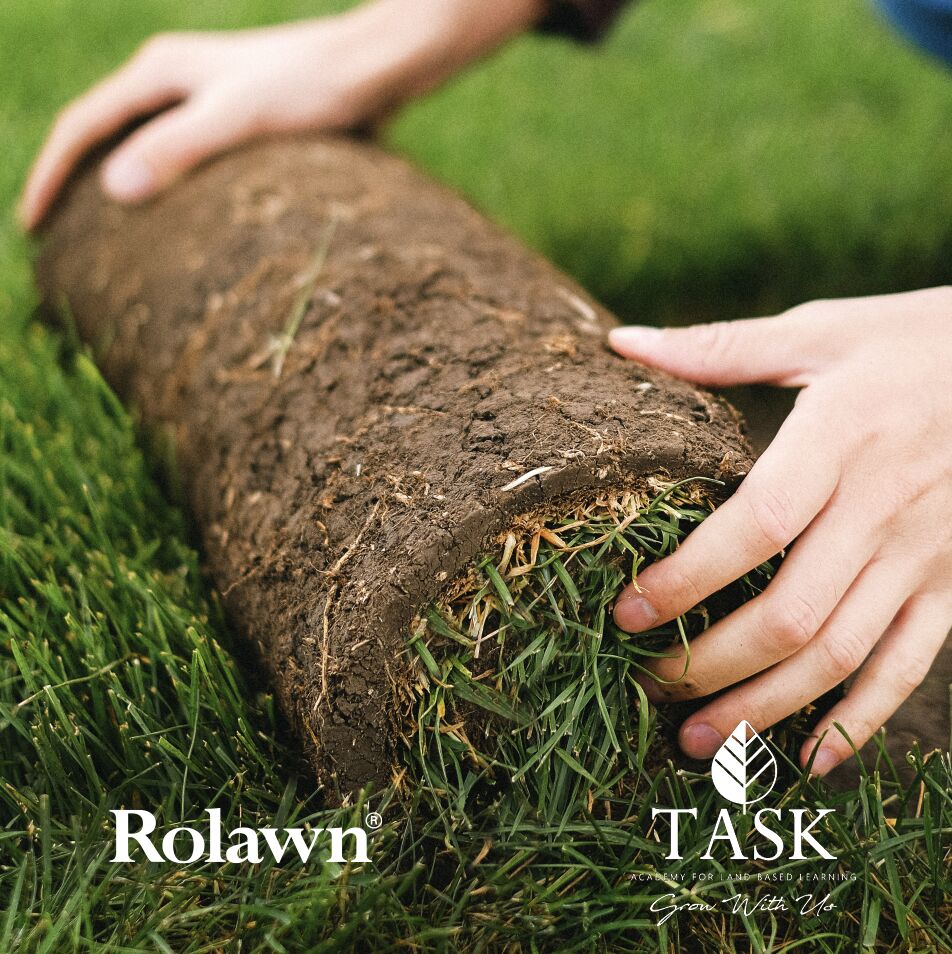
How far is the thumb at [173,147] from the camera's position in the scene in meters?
2.25

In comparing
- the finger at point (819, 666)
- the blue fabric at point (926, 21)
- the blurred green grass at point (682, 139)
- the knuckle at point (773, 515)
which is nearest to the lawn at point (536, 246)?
the blurred green grass at point (682, 139)

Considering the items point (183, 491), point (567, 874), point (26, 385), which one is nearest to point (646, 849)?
point (567, 874)

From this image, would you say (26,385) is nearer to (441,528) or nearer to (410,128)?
(441,528)

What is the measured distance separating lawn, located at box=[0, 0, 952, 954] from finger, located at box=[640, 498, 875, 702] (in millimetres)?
172

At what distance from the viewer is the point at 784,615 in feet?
4.02

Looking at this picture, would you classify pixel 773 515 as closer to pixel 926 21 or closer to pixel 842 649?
pixel 842 649

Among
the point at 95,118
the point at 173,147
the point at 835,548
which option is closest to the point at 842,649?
the point at 835,548

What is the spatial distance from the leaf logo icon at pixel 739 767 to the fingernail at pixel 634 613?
217 mm

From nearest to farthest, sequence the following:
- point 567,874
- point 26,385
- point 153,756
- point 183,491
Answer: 1. point 567,874
2. point 153,756
3. point 183,491
4. point 26,385

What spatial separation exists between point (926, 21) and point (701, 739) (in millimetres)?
2297

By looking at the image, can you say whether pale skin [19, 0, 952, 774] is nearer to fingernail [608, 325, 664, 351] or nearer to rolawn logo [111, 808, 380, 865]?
fingernail [608, 325, 664, 351]

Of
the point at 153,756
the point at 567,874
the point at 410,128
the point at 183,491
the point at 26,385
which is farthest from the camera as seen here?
the point at 410,128

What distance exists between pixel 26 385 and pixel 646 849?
180 cm

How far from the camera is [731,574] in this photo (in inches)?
48.2
